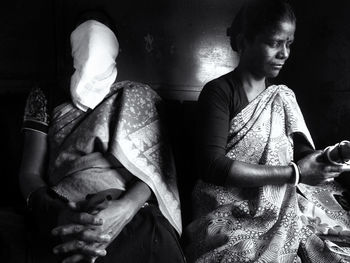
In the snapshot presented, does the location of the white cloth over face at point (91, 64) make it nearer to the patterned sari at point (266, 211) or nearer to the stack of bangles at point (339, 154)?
the patterned sari at point (266, 211)

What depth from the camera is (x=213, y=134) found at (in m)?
1.50

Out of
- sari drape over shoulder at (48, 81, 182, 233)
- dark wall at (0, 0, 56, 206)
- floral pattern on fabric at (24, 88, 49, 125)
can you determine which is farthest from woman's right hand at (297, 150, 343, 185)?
dark wall at (0, 0, 56, 206)

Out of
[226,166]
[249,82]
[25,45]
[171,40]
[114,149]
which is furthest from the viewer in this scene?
[171,40]

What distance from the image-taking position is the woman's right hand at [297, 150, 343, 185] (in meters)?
Answer: 1.48

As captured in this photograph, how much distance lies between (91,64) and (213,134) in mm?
580

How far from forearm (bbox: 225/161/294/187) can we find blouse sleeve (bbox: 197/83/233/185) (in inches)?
1.0

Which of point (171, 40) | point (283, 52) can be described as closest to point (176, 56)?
point (171, 40)

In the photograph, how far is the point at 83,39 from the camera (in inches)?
66.6

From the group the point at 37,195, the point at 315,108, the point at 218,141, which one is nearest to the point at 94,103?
the point at 37,195

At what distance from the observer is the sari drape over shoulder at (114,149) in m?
1.56

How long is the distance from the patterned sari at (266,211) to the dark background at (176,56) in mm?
338

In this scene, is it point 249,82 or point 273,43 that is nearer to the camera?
point 273,43

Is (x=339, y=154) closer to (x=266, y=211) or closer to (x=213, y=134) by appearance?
(x=266, y=211)

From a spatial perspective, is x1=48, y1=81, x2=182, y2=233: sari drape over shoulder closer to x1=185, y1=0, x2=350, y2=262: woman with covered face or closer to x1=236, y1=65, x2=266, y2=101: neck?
x1=185, y1=0, x2=350, y2=262: woman with covered face
